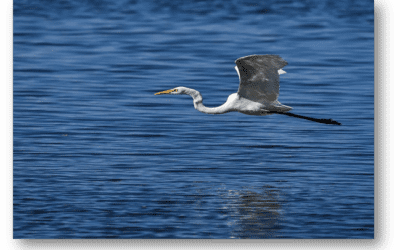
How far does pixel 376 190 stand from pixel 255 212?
1.94 metres

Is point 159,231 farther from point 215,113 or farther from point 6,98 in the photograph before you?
point 6,98

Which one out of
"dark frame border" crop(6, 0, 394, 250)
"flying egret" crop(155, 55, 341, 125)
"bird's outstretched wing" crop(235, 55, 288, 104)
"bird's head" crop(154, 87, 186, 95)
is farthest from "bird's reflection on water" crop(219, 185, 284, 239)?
"bird's head" crop(154, 87, 186, 95)

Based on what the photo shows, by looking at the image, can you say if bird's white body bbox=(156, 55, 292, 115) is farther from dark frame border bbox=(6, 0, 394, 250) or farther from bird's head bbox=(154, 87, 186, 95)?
dark frame border bbox=(6, 0, 394, 250)

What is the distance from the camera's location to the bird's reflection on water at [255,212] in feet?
25.5

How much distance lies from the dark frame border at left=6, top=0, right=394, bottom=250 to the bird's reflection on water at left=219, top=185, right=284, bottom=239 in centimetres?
72

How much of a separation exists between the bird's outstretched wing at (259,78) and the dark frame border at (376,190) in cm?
118

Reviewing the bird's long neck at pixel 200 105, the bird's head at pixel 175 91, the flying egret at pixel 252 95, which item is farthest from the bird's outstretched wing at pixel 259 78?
the bird's head at pixel 175 91

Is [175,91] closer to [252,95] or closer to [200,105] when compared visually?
[200,105]

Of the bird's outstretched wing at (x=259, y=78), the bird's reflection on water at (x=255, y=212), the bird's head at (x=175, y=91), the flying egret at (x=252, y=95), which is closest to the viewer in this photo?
the bird's outstretched wing at (x=259, y=78)

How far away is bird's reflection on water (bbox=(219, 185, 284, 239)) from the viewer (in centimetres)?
779

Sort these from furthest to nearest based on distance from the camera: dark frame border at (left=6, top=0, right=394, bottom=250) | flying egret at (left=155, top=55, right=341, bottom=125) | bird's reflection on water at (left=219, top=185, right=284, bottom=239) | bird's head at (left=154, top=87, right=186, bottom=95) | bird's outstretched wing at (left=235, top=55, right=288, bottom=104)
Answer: bird's head at (left=154, top=87, right=186, bottom=95), flying egret at (left=155, top=55, right=341, bottom=125), bird's reflection on water at (left=219, top=185, right=284, bottom=239), bird's outstretched wing at (left=235, top=55, right=288, bottom=104), dark frame border at (left=6, top=0, right=394, bottom=250)

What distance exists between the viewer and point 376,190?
7.17 meters

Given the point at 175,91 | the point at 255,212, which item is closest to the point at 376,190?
the point at 255,212

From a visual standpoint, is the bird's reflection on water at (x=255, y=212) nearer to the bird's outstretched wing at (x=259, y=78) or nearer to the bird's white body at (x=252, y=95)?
the bird's white body at (x=252, y=95)
